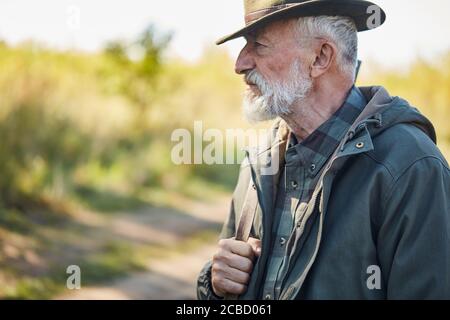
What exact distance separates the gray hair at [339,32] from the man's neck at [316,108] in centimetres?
10

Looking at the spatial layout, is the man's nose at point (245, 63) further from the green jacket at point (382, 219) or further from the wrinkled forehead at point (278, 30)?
the green jacket at point (382, 219)

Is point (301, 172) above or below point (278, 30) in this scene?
below

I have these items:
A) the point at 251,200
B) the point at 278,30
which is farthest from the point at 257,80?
the point at 251,200

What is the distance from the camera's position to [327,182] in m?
2.14

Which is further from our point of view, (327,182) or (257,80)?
(257,80)

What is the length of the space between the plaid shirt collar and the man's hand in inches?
14.2

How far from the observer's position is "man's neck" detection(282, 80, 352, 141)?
246 cm

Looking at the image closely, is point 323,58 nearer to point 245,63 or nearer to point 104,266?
point 245,63

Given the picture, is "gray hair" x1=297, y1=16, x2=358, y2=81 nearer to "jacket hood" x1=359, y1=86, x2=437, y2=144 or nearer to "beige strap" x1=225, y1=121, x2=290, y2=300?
"jacket hood" x1=359, y1=86, x2=437, y2=144

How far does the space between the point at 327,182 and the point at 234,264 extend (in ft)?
1.71

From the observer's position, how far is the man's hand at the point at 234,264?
7.82 ft

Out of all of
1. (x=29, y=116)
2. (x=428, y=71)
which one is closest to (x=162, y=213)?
(x=29, y=116)

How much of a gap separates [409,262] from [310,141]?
649 mm

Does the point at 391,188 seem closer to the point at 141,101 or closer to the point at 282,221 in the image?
the point at 282,221
